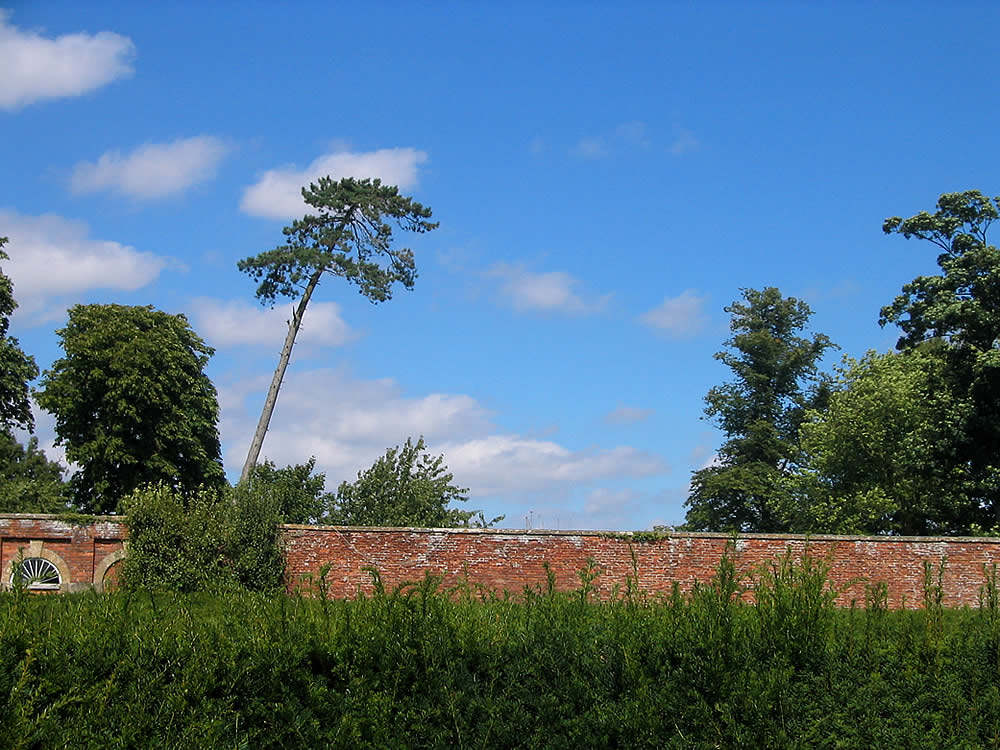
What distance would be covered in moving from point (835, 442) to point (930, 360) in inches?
181

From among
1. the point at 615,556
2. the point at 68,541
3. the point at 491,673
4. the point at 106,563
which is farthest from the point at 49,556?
the point at 491,673

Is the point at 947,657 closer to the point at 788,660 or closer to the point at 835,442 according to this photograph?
the point at 788,660

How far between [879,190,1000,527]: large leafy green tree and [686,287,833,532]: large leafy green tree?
12921 mm

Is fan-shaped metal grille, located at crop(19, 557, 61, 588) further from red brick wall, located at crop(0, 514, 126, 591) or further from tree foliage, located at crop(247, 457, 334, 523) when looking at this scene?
tree foliage, located at crop(247, 457, 334, 523)

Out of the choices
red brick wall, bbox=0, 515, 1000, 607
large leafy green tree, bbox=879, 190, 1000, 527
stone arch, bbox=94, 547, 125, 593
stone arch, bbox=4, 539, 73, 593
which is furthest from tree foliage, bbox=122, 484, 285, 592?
large leafy green tree, bbox=879, 190, 1000, 527

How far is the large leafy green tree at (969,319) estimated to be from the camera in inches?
1105

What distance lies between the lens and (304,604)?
24.4 ft

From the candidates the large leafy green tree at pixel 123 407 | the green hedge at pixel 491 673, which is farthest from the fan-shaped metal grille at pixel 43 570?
the green hedge at pixel 491 673

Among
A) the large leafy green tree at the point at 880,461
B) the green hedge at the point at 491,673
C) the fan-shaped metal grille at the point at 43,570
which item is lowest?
the fan-shaped metal grille at the point at 43,570

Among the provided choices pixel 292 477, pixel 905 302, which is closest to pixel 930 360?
pixel 905 302

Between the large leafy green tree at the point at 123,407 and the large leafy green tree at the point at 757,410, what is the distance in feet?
68.9

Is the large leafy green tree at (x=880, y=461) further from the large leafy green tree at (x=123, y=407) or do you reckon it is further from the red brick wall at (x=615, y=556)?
the large leafy green tree at (x=123, y=407)

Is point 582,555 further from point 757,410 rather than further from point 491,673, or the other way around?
point 757,410

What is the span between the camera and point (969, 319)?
28.4 m
